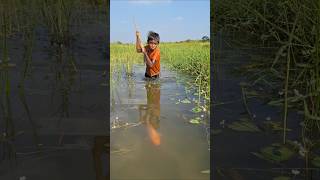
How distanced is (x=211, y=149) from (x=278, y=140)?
361 mm

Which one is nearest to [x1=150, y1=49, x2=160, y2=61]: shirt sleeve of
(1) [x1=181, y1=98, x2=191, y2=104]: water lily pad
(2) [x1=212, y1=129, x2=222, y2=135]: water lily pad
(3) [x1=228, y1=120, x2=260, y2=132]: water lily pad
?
(1) [x1=181, y1=98, x2=191, y2=104]: water lily pad

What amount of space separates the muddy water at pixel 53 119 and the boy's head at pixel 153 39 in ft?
1.76

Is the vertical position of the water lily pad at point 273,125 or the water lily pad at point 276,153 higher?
the water lily pad at point 273,125

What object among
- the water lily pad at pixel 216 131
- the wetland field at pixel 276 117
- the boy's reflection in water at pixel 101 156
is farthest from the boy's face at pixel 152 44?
the boy's reflection in water at pixel 101 156

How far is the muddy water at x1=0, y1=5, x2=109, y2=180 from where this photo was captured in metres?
2.22

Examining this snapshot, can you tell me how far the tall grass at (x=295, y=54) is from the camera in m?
2.30

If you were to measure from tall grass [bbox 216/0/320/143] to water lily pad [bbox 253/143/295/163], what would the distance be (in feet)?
0.29

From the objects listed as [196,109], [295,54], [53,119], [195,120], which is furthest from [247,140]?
[295,54]

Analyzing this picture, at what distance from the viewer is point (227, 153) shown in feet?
8.04

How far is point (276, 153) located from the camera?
2406mm

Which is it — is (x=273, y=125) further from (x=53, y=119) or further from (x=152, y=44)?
(x=152, y=44)

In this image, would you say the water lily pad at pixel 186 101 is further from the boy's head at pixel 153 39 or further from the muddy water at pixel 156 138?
the boy's head at pixel 153 39

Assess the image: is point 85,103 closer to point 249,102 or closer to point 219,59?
point 249,102

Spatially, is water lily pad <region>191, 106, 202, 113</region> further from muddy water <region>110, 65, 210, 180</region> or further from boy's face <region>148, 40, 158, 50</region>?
boy's face <region>148, 40, 158, 50</region>
